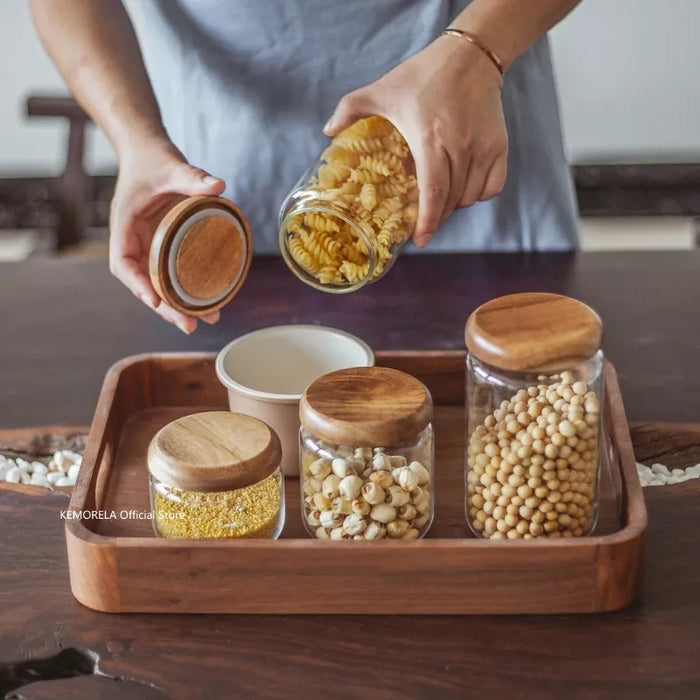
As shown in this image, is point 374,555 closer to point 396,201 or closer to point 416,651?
point 416,651

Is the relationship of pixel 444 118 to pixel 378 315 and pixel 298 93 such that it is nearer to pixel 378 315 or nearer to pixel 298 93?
pixel 378 315

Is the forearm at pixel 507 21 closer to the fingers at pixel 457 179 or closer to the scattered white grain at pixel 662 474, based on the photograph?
the fingers at pixel 457 179

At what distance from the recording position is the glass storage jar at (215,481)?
83 cm

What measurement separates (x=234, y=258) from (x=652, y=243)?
228 cm

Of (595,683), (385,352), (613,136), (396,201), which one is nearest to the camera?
(595,683)

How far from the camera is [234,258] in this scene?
1.12 m

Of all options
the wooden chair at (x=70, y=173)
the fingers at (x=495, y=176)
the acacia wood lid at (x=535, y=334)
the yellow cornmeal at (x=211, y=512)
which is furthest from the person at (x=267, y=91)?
the wooden chair at (x=70, y=173)

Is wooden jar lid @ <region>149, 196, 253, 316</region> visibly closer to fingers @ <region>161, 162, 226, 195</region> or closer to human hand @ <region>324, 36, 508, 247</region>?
fingers @ <region>161, 162, 226, 195</region>

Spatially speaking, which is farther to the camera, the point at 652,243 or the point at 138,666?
the point at 652,243

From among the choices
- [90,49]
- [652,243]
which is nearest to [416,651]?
[90,49]

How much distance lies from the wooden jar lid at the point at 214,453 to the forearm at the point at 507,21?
52cm

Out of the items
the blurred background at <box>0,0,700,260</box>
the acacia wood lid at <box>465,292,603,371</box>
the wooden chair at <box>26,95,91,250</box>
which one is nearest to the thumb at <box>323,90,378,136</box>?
the acacia wood lid at <box>465,292,603,371</box>

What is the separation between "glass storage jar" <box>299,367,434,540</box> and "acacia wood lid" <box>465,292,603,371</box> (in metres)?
0.07

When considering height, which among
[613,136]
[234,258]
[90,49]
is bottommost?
[613,136]
